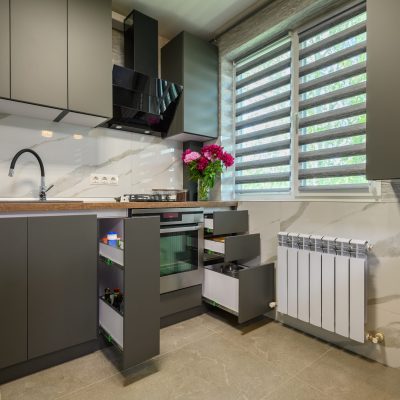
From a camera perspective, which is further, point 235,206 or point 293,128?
point 235,206

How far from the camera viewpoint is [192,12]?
234cm

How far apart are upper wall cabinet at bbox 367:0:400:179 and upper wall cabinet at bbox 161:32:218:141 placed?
1454mm

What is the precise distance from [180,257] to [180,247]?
8cm

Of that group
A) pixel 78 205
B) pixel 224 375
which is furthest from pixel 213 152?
pixel 224 375

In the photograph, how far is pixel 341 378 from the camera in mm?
1468

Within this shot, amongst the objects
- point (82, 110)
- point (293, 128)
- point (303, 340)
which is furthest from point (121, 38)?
point (303, 340)

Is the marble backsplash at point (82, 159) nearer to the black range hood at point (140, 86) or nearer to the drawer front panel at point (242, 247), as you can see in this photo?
the black range hood at point (140, 86)

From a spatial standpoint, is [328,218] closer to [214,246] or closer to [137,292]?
[214,246]

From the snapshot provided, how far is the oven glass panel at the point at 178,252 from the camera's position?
2.04 m

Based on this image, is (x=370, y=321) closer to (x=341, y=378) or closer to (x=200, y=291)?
(x=341, y=378)

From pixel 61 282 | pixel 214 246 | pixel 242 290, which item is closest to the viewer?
pixel 61 282

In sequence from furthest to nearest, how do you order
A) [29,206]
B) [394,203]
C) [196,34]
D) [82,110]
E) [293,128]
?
[196,34], [293,128], [82,110], [394,203], [29,206]

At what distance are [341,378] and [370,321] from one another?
402mm

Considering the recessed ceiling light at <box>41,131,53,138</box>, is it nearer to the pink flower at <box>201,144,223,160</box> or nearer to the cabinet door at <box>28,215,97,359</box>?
the cabinet door at <box>28,215,97,359</box>
